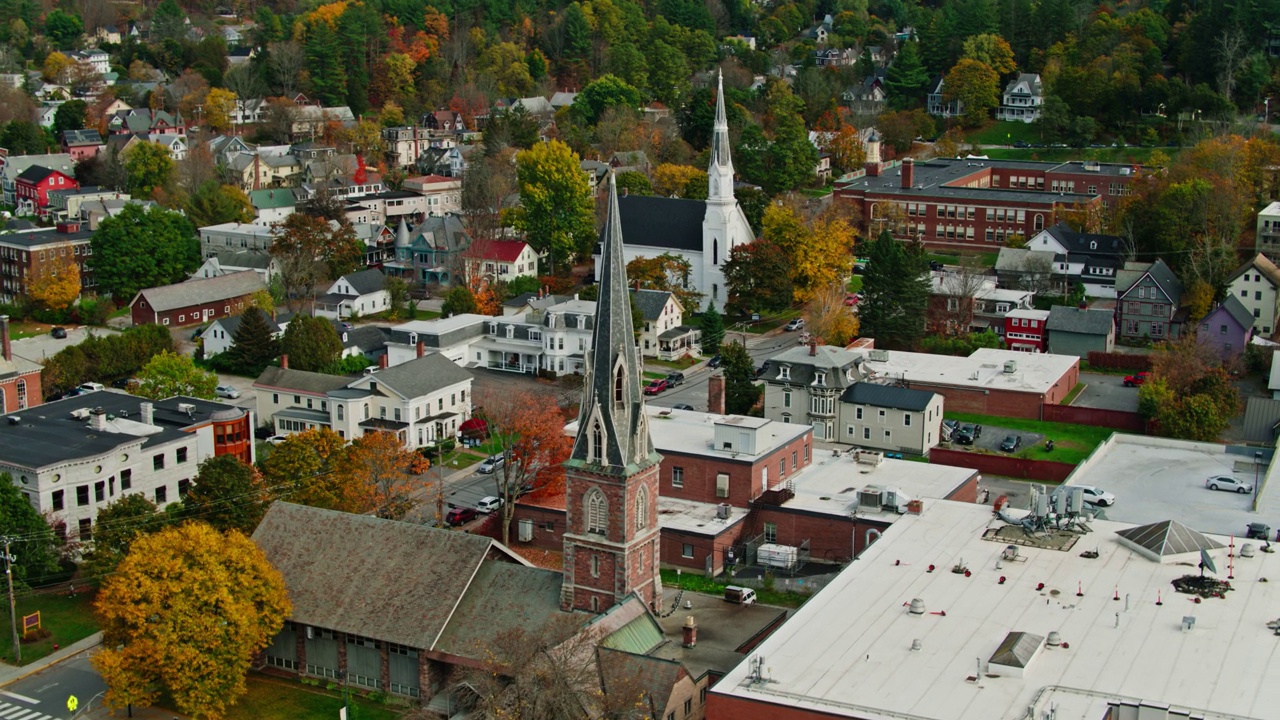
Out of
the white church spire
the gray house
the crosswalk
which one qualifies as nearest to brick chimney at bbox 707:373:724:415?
the gray house

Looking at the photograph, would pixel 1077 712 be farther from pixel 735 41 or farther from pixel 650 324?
pixel 735 41

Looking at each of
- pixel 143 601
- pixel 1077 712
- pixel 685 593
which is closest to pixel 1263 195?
pixel 685 593

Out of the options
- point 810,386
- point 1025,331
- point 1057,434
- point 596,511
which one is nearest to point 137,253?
point 810,386

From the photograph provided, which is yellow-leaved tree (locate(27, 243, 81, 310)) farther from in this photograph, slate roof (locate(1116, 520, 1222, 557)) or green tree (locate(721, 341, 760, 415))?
slate roof (locate(1116, 520, 1222, 557))

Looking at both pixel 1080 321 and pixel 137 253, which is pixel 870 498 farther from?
pixel 137 253

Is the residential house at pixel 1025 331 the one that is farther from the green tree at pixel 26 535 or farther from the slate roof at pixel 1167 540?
A: the green tree at pixel 26 535

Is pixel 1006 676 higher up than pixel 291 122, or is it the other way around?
pixel 291 122
